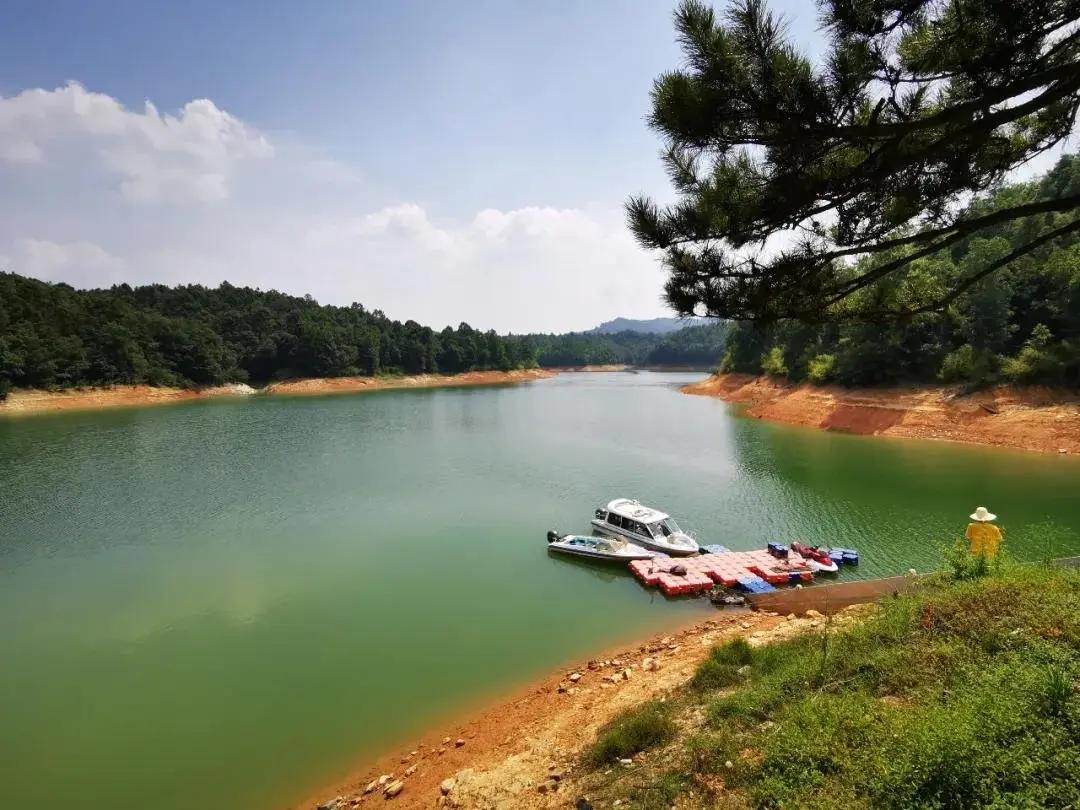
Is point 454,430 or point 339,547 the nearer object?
point 339,547

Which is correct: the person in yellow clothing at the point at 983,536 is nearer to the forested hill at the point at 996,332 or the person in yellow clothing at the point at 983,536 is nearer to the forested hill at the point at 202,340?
the forested hill at the point at 996,332

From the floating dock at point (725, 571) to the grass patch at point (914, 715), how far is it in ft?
18.4

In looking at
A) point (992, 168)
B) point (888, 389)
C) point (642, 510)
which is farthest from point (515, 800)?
point (888, 389)

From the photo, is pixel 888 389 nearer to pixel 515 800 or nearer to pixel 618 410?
pixel 618 410

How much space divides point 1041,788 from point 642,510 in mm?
13551

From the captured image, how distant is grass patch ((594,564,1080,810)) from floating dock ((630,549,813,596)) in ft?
18.4

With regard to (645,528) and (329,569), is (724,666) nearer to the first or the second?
(645,528)

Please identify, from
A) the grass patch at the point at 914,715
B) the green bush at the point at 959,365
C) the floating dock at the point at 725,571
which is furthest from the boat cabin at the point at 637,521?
the green bush at the point at 959,365

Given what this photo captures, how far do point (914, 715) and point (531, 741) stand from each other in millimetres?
4837

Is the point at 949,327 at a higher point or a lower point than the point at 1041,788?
higher

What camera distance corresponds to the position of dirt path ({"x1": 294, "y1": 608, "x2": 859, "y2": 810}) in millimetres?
6727

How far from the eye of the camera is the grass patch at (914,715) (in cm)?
396

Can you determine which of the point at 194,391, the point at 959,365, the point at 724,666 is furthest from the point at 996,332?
the point at 194,391

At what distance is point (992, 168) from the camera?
6031 mm
